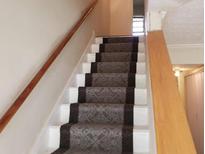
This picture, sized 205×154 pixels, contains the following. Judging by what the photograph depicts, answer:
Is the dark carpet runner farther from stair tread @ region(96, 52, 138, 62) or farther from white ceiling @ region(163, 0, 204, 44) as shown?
white ceiling @ region(163, 0, 204, 44)

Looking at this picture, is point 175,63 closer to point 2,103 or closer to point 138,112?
point 138,112

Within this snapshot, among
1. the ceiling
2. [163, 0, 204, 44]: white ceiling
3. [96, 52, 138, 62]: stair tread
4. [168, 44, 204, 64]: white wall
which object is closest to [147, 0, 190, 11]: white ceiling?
[163, 0, 204, 44]: white ceiling

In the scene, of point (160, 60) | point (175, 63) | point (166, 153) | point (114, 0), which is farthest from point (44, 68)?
point (114, 0)

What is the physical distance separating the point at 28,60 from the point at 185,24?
6.61 ft

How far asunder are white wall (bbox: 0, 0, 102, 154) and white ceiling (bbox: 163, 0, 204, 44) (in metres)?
1.21

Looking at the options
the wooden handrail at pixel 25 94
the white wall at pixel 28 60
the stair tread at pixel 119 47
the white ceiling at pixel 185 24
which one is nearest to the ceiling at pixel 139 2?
the white ceiling at pixel 185 24

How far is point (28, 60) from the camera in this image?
1.87 meters

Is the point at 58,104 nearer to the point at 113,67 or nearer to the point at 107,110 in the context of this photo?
the point at 107,110

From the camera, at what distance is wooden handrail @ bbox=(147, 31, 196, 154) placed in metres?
1.12

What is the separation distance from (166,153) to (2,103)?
97 centimetres

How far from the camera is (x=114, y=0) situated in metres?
6.23

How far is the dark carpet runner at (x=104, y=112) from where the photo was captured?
219cm

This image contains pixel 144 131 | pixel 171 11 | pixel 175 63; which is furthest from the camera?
pixel 175 63

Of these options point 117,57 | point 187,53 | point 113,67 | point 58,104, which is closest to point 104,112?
point 58,104
